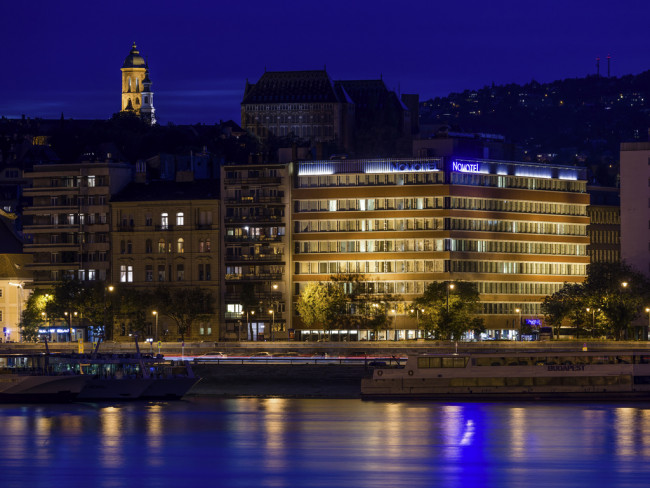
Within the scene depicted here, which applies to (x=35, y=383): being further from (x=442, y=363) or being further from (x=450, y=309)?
(x=450, y=309)

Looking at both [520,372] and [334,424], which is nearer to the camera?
[334,424]

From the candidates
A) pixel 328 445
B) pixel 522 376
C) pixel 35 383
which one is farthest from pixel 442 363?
pixel 328 445

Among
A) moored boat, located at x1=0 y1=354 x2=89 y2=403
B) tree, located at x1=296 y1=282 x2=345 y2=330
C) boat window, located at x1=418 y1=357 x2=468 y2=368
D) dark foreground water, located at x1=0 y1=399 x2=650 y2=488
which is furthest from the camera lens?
tree, located at x1=296 y1=282 x2=345 y2=330

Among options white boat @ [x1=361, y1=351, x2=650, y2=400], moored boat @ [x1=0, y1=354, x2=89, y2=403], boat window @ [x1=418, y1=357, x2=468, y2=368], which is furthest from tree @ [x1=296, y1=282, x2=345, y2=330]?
boat window @ [x1=418, y1=357, x2=468, y2=368]

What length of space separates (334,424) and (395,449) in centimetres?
1481

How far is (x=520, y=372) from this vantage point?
140 metres

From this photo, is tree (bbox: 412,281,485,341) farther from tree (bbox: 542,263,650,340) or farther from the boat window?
the boat window

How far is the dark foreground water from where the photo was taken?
9462 centimetres

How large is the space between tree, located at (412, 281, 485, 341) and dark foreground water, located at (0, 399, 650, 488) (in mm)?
43322

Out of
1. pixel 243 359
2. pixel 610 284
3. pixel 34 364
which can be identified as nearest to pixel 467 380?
pixel 243 359

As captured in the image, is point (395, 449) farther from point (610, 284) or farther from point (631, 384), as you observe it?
point (610, 284)

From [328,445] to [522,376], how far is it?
116 feet

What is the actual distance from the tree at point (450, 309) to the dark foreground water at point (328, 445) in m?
43.3

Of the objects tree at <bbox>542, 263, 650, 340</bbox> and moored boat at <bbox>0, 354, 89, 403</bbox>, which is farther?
tree at <bbox>542, 263, 650, 340</bbox>
